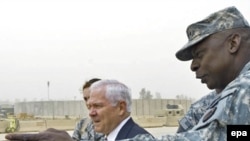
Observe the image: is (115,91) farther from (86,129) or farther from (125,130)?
(86,129)

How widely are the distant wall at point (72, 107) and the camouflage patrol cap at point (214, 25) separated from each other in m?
46.5

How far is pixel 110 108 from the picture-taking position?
3049 mm

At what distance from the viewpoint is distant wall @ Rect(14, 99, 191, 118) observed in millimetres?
55031

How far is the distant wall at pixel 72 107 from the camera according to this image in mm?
55031

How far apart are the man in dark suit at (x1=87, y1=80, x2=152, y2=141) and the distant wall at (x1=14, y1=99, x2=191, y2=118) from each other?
45.0 m

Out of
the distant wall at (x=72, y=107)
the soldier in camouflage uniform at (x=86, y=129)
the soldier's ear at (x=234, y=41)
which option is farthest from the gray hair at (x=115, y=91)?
the distant wall at (x=72, y=107)

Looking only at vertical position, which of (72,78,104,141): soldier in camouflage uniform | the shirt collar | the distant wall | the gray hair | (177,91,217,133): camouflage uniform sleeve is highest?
the gray hair

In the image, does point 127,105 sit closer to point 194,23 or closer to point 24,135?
point 194,23

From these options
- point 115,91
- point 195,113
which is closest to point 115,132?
point 115,91

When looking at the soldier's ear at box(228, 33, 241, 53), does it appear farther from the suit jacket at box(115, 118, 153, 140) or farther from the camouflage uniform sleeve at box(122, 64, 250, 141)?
the suit jacket at box(115, 118, 153, 140)

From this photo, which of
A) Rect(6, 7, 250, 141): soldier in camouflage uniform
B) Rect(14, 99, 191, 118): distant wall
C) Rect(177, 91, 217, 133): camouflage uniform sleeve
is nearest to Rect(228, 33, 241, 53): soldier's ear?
Rect(6, 7, 250, 141): soldier in camouflage uniform

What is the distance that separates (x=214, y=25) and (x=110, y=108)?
5.09 ft

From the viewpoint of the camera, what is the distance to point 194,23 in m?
1.66

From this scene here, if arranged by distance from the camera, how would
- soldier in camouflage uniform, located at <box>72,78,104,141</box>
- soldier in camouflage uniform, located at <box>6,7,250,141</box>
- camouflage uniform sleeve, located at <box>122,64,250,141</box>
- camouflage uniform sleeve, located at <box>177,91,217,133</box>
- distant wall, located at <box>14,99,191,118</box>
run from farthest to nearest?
distant wall, located at <box>14,99,191,118</box> → soldier in camouflage uniform, located at <box>72,78,104,141</box> → camouflage uniform sleeve, located at <box>177,91,217,133</box> → soldier in camouflage uniform, located at <box>6,7,250,141</box> → camouflage uniform sleeve, located at <box>122,64,250,141</box>
